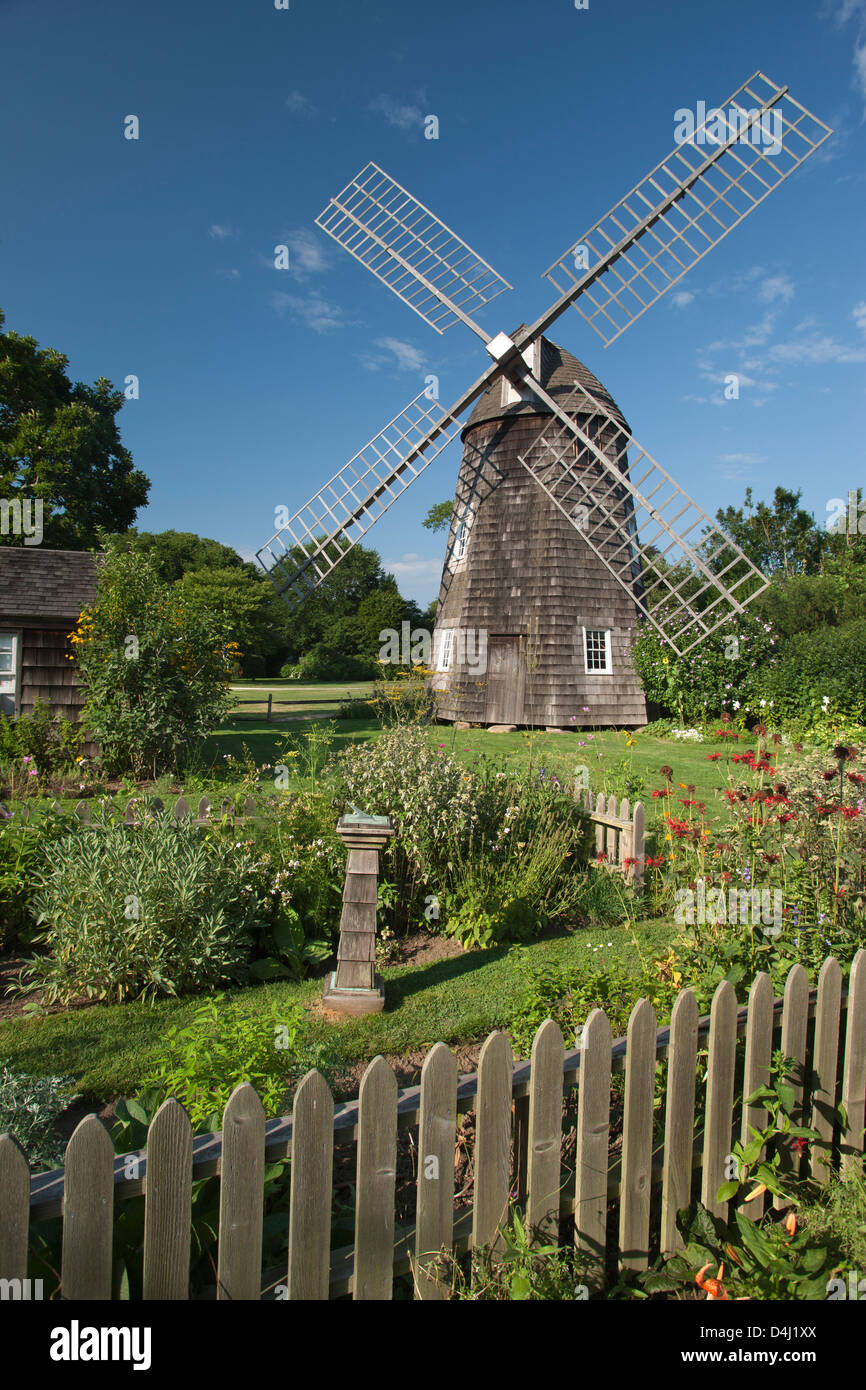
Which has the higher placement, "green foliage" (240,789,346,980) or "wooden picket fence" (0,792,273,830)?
"wooden picket fence" (0,792,273,830)

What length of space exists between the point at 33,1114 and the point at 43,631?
11.2m

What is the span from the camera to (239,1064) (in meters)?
2.64

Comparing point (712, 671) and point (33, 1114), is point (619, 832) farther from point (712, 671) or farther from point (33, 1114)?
point (712, 671)

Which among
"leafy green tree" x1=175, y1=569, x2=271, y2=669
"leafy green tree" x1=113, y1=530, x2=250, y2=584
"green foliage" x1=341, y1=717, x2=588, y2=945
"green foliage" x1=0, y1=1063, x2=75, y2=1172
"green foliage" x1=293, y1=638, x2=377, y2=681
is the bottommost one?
"green foliage" x1=0, y1=1063, x2=75, y2=1172

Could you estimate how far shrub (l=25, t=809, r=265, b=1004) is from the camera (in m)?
4.12

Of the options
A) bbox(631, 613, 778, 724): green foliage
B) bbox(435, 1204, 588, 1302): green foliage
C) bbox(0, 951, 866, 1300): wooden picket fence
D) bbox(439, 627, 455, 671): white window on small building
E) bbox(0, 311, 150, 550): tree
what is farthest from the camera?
bbox(0, 311, 150, 550): tree

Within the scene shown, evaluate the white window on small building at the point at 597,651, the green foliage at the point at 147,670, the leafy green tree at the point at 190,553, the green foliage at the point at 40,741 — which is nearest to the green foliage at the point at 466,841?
the green foliage at the point at 147,670

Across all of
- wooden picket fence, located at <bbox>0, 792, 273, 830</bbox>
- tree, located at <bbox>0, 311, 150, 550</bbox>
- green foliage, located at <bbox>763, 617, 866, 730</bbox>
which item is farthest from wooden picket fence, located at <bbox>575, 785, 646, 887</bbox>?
tree, located at <bbox>0, 311, 150, 550</bbox>

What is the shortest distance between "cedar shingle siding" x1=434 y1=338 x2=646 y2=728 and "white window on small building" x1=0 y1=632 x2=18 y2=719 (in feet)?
27.2

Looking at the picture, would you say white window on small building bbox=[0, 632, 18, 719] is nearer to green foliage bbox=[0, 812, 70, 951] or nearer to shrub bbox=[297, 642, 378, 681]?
green foliage bbox=[0, 812, 70, 951]
